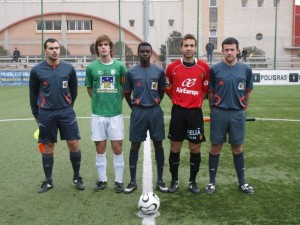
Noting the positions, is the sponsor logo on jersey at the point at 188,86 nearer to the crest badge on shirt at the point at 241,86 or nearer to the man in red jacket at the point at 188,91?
the man in red jacket at the point at 188,91

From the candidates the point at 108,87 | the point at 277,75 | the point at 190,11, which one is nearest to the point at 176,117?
the point at 108,87

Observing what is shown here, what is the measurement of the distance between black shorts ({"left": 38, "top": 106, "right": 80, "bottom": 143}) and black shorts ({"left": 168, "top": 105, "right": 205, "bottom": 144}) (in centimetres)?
131

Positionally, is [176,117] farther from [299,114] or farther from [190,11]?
[190,11]

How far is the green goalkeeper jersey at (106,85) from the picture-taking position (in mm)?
5090

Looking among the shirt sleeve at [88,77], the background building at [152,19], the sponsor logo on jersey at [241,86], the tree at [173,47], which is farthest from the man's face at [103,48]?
the background building at [152,19]

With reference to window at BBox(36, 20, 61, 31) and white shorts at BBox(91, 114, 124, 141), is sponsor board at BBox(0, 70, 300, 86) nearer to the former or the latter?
white shorts at BBox(91, 114, 124, 141)

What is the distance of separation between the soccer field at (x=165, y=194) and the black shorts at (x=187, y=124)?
72cm

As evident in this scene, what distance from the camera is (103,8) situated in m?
44.5

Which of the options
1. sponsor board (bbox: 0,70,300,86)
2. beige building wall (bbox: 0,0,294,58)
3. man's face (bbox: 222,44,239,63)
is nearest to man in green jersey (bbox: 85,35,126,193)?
man's face (bbox: 222,44,239,63)

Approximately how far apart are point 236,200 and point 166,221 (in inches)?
41.9

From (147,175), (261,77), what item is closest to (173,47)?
(261,77)

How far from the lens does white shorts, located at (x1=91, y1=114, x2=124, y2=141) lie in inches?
203

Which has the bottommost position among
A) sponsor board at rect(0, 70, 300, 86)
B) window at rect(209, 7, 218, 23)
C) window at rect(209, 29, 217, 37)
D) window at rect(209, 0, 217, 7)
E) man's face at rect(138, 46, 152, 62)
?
sponsor board at rect(0, 70, 300, 86)

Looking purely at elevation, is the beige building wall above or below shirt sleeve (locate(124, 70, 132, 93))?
above
